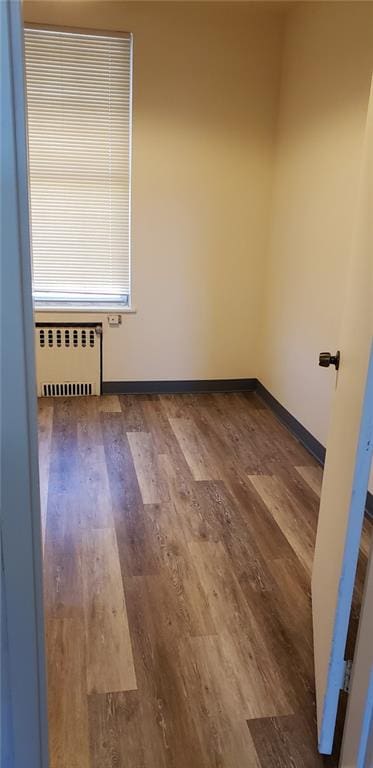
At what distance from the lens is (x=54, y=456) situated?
3.27m

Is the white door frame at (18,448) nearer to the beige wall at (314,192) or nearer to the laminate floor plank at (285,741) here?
the laminate floor plank at (285,741)

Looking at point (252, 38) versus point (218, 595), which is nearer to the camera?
point (218, 595)

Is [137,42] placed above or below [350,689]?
above

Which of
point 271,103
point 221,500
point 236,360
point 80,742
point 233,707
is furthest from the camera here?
Result: point 236,360

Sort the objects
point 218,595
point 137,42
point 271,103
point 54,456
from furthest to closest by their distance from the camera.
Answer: point 271,103 → point 137,42 → point 54,456 → point 218,595

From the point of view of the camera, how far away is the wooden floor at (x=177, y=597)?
1.61 metres

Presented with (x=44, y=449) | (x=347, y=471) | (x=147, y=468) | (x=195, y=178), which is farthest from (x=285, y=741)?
(x=195, y=178)

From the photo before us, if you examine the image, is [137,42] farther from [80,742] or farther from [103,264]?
[80,742]

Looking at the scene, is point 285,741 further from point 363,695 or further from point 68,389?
point 68,389

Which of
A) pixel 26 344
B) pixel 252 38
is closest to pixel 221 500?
pixel 26 344

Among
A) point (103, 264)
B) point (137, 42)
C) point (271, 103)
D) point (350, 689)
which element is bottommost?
point (350, 689)

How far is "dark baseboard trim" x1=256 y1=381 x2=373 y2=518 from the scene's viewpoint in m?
3.37

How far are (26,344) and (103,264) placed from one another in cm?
332

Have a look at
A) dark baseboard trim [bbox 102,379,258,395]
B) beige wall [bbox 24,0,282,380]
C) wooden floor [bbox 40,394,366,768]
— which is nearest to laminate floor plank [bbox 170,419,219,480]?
wooden floor [bbox 40,394,366,768]
